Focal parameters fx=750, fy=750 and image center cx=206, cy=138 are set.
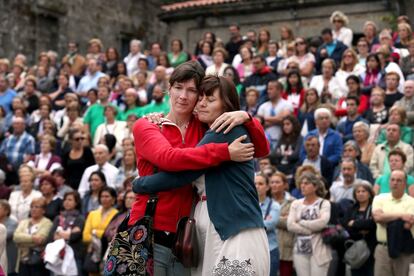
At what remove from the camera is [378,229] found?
9.54 metres

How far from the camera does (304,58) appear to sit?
15898 mm

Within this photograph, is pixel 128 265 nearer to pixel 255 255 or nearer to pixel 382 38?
pixel 255 255

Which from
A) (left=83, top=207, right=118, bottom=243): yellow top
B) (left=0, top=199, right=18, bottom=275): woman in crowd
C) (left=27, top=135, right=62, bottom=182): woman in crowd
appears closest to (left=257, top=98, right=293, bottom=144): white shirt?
(left=83, top=207, right=118, bottom=243): yellow top

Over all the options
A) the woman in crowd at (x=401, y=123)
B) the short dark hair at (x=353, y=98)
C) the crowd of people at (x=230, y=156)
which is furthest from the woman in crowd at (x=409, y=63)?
the woman in crowd at (x=401, y=123)

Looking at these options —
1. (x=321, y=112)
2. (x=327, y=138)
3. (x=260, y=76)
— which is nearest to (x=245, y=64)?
(x=260, y=76)

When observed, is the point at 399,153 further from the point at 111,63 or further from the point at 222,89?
the point at 111,63

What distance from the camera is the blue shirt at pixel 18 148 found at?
15031 mm

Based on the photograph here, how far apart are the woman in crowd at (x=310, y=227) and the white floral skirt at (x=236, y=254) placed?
503cm

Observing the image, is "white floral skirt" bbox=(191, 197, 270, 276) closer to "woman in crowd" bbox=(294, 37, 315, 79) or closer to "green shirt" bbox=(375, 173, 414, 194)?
"green shirt" bbox=(375, 173, 414, 194)

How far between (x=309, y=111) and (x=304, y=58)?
9.43 feet

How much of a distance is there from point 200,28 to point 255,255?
19.2m

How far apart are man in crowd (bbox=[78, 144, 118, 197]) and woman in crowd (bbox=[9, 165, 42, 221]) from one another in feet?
2.58

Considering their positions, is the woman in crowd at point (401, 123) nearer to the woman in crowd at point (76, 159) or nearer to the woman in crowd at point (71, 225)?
the woman in crowd at point (71, 225)

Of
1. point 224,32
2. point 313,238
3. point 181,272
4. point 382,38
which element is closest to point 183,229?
point 181,272
